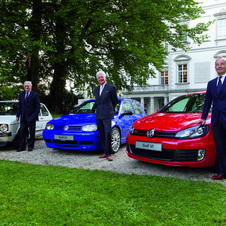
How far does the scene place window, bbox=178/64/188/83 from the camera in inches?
1350

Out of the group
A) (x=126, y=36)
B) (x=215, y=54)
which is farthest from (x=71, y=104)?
(x=215, y=54)

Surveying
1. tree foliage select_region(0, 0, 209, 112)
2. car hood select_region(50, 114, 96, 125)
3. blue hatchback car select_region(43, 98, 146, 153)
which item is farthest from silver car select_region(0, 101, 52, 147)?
tree foliage select_region(0, 0, 209, 112)

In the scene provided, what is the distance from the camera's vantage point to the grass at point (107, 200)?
2.38m

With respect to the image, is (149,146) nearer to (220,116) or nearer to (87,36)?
(220,116)

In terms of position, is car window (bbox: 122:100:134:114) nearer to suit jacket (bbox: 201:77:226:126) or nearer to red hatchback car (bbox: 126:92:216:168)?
red hatchback car (bbox: 126:92:216:168)

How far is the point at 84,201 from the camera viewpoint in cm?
280

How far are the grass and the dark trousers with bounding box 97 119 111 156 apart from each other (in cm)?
135

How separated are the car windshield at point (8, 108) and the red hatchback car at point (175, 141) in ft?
14.3

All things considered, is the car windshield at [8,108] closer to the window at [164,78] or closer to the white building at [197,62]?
the white building at [197,62]

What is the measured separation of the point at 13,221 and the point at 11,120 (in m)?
4.50

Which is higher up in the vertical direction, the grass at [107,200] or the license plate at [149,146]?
the license plate at [149,146]

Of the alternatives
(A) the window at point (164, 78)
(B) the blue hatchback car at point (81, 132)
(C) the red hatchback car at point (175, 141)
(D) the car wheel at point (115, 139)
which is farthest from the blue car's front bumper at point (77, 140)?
(A) the window at point (164, 78)

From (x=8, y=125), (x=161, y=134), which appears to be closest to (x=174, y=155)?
(x=161, y=134)

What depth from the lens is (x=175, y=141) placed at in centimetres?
373
